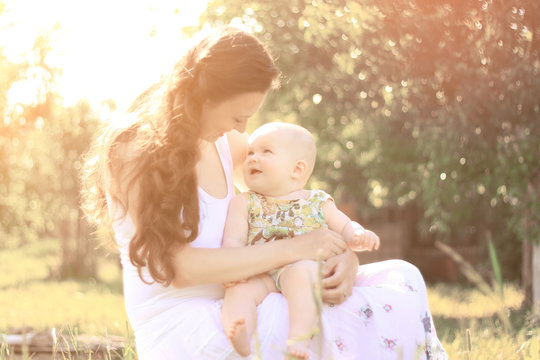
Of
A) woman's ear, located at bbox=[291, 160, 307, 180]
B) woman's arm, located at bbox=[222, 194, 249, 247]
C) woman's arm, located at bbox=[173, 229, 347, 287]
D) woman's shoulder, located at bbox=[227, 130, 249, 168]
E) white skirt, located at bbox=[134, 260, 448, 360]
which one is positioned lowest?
white skirt, located at bbox=[134, 260, 448, 360]

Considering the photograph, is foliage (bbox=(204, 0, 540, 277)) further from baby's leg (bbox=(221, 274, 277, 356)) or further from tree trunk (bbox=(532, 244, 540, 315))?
baby's leg (bbox=(221, 274, 277, 356))

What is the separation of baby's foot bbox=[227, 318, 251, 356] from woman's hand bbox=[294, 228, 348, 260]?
40cm

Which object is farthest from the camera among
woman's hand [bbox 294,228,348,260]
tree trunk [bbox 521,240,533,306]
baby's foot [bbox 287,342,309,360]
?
tree trunk [bbox 521,240,533,306]

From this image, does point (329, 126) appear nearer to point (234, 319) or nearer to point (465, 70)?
point (465, 70)

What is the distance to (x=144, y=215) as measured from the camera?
2.59m

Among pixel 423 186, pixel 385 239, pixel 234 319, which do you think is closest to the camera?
pixel 234 319

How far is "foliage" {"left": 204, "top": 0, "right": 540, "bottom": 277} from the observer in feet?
22.4

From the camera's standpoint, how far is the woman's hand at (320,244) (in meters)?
2.71

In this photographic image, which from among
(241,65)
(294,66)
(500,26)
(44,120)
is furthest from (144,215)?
(44,120)

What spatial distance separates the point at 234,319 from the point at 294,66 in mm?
6842

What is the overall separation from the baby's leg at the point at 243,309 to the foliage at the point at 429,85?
4.59 metres

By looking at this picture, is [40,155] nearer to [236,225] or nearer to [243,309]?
[236,225]

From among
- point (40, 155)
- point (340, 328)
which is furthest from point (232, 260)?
point (40, 155)

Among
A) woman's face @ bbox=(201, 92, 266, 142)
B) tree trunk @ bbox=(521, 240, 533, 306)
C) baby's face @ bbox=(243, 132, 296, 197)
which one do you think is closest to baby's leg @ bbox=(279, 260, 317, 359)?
baby's face @ bbox=(243, 132, 296, 197)
